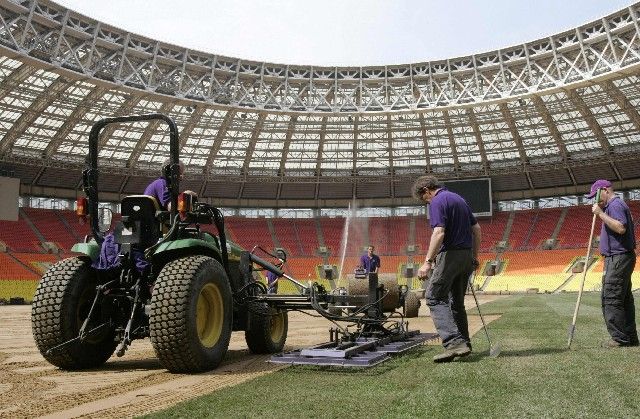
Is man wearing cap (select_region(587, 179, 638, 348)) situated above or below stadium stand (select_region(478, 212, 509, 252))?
below

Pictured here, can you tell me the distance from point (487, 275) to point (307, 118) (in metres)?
19.2

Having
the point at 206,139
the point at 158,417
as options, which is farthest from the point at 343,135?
the point at 158,417

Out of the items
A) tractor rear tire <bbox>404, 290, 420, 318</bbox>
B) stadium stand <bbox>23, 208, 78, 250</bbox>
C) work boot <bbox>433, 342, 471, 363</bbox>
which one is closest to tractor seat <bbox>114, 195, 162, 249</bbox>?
work boot <bbox>433, 342, 471, 363</bbox>

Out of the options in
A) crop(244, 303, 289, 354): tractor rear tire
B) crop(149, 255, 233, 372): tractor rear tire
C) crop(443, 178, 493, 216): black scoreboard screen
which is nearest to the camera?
crop(149, 255, 233, 372): tractor rear tire

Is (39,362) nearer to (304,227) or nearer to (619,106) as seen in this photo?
(619,106)

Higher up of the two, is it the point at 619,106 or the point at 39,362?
the point at 619,106

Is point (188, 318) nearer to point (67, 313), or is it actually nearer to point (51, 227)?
point (67, 313)

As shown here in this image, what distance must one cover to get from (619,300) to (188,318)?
16.4 ft

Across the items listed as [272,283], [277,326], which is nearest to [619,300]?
[277,326]

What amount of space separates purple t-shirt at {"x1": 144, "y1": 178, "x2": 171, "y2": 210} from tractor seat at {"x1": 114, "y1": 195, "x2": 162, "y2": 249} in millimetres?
136

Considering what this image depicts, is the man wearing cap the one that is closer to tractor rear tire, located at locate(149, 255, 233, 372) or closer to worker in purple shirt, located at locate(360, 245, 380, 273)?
tractor rear tire, located at locate(149, 255, 233, 372)

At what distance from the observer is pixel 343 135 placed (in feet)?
153

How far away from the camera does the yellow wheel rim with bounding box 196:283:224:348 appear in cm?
613

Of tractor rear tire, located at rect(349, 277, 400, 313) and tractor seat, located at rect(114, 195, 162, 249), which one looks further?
tractor rear tire, located at rect(349, 277, 400, 313)
